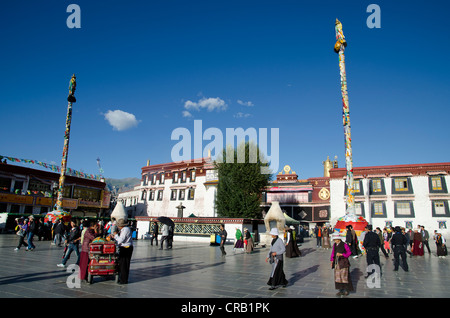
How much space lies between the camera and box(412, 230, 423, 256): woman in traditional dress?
17783mm

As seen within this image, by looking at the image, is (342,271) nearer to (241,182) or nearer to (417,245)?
(417,245)

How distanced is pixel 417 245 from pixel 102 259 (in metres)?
18.3

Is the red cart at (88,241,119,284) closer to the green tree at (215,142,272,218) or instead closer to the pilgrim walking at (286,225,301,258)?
the pilgrim walking at (286,225,301,258)

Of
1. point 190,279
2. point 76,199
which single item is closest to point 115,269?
point 190,279

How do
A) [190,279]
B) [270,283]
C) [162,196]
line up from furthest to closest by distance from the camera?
[162,196] < [190,279] < [270,283]

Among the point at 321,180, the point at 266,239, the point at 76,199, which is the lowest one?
the point at 266,239

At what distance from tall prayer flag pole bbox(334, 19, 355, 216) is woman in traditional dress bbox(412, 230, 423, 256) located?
3.75 meters

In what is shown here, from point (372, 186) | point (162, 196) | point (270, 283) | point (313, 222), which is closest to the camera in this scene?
point (270, 283)

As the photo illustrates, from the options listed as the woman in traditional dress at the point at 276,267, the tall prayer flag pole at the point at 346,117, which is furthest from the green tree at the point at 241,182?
the woman in traditional dress at the point at 276,267

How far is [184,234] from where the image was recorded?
27750 millimetres

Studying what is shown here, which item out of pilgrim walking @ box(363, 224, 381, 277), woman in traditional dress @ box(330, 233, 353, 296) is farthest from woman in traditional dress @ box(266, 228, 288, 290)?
pilgrim walking @ box(363, 224, 381, 277)
